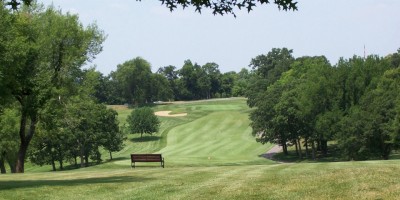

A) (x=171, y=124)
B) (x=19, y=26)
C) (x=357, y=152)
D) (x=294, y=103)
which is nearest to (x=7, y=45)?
(x=19, y=26)

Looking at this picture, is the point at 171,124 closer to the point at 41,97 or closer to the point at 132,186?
the point at 41,97

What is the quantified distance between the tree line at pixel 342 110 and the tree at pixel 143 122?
26.2 meters

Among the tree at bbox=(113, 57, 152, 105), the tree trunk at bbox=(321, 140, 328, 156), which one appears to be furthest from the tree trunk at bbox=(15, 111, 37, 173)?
the tree at bbox=(113, 57, 152, 105)

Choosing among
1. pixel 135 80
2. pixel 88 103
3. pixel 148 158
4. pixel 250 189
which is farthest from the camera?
pixel 135 80

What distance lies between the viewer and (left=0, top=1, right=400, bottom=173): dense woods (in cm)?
2503

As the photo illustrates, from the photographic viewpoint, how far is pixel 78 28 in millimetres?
33625

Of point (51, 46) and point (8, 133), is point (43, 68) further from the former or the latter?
point (8, 133)

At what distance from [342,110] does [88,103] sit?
33.7 metres

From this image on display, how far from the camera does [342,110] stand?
58.8m

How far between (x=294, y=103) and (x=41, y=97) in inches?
1850

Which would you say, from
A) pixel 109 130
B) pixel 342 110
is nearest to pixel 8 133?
pixel 109 130

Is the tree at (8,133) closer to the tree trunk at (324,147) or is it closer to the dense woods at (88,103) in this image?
the dense woods at (88,103)

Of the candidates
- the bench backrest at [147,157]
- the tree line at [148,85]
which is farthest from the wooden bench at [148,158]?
the tree line at [148,85]

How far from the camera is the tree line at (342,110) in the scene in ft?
168
